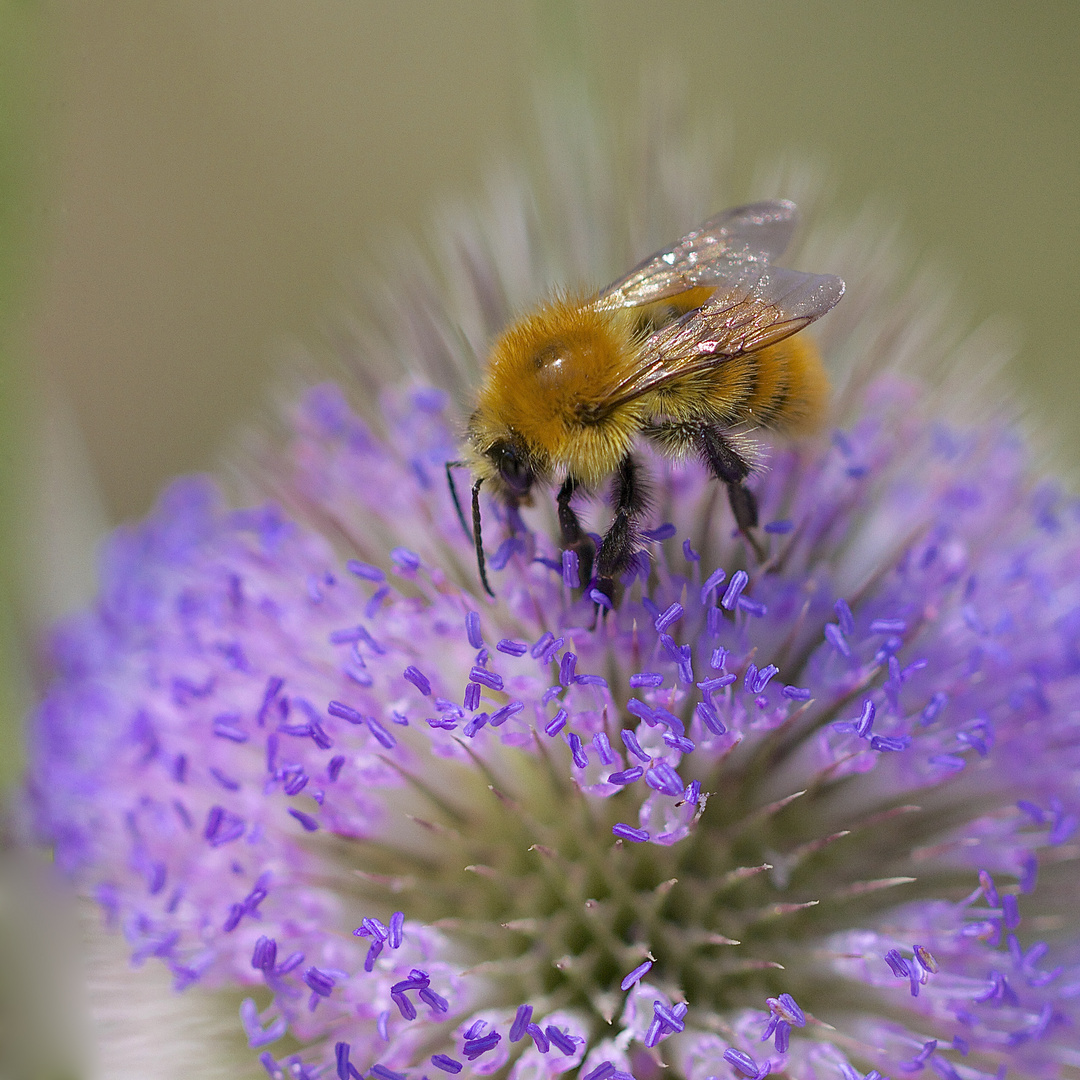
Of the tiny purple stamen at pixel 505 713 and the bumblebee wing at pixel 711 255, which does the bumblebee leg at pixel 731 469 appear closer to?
the bumblebee wing at pixel 711 255

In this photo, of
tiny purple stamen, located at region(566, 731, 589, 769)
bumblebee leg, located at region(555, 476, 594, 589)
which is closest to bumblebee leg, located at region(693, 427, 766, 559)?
bumblebee leg, located at region(555, 476, 594, 589)

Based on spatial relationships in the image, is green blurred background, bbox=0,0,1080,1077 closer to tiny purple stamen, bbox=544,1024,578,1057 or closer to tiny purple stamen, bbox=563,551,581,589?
tiny purple stamen, bbox=563,551,581,589

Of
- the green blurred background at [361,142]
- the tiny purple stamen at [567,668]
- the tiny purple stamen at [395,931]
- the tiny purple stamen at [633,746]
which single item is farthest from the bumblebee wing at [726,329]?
the green blurred background at [361,142]

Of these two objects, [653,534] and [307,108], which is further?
[307,108]

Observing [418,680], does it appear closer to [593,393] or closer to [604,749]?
[604,749]

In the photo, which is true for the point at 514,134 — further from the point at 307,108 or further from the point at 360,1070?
the point at 307,108

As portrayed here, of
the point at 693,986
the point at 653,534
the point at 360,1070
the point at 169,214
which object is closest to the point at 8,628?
the point at 360,1070
